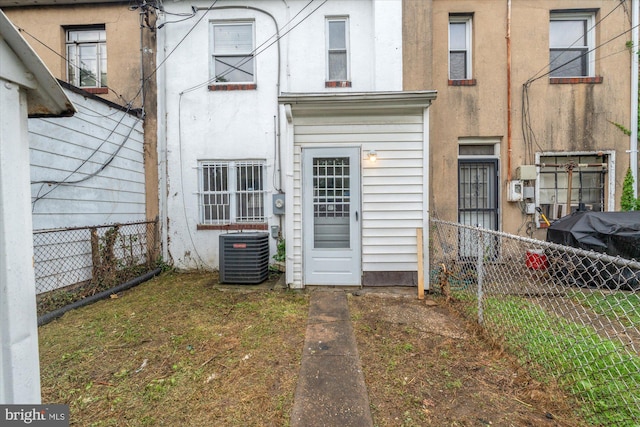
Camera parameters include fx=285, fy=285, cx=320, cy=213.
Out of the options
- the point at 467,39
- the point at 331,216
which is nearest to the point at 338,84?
the point at 467,39

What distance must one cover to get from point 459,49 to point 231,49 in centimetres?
510

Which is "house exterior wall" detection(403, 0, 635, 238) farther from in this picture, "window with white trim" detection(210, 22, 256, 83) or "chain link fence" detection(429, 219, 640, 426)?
"window with white trim" detection(210, 22, 256, 83)

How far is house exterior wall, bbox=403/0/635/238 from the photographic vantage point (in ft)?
20.1

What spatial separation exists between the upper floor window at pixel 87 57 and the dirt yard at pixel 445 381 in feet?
25.3

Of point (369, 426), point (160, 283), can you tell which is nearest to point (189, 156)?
point (160, 283)

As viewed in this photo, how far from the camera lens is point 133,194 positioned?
6.04 m

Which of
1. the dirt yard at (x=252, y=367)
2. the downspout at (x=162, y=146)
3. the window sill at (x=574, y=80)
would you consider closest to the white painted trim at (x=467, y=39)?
the window sill at (x=574, y=80)

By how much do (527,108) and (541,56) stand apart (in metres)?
1.18

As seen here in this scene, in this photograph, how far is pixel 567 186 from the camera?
6332 mm

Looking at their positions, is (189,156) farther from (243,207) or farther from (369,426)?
(369,426)

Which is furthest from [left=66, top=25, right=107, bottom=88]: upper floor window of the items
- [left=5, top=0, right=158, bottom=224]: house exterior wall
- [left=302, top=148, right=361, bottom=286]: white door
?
[left=302, top=148, right=361, bottom=286]: white door

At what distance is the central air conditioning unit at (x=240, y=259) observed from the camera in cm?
522

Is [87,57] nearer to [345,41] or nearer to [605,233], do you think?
[345,41]

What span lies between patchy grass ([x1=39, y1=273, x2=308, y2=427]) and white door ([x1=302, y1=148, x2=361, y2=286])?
718mm
